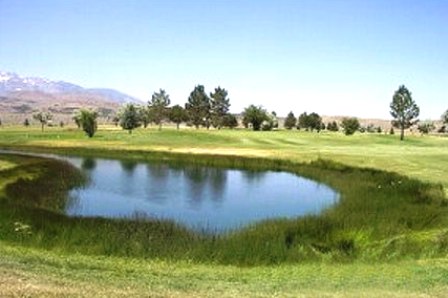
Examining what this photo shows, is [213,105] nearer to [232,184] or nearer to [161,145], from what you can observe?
[161,145]

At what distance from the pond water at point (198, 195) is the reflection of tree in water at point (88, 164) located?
0.15 meters

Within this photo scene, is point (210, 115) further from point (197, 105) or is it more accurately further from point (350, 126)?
point (350, 126)

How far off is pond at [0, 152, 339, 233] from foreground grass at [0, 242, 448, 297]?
10939 millimetres

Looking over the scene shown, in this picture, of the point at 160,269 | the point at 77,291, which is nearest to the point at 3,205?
the point at 160,269

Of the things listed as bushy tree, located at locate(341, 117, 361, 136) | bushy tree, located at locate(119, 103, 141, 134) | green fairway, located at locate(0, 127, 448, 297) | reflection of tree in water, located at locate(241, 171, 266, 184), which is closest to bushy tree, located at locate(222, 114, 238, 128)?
bushy tree, located at locate(341, 117, 361, 136)

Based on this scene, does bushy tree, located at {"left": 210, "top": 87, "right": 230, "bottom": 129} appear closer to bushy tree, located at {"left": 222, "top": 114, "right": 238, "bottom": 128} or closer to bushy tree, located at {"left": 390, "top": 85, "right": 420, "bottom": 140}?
bushy tree, located at {"left": 222, "top": 114, "right": 238, "bottom": 128}

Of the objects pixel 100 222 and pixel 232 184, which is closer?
pixel 100 222

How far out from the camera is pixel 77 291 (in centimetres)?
1527

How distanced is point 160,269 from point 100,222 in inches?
427

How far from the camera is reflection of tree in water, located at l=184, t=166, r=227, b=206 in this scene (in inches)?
1953

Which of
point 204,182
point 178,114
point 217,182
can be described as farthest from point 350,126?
point 204,182

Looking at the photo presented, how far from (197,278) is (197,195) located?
31.1m

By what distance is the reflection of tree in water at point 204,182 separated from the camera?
49.6 metres

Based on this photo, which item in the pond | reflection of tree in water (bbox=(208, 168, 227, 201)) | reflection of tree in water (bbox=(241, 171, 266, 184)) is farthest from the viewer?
reflection of tree in water (bbox=(241, 171, 266, 184))
